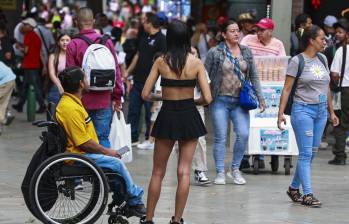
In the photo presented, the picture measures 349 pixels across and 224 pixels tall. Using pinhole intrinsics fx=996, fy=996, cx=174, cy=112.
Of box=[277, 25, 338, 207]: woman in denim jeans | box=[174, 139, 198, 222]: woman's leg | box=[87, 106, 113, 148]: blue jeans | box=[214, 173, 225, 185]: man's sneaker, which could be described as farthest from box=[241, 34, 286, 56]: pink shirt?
box=[174, 139, 198, 222]: woman's leg

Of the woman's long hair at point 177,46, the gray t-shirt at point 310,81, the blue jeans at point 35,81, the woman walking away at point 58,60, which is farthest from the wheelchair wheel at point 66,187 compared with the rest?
the blue jeans at point 35,81

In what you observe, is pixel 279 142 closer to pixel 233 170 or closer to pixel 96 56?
pixel 233 170

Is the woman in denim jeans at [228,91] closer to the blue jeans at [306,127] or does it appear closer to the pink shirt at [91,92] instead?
the blue jeans at [306,127]

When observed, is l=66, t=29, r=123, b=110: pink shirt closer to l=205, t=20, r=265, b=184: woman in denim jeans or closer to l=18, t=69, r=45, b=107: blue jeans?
l=205, t=20, r=265, b=184: woman in denim jeans

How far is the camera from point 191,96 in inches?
335

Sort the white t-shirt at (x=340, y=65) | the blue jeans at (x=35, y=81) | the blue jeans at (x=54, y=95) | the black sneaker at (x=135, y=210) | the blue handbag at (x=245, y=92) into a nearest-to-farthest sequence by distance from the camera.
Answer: the black sneaker at (x=135, y=210)
the blue handbag at (x=245, y=92)
the blue jeans at (x=54, y=95)
the white t-shirt at (x=340, y=65)
the blue jeans at (x=35, y=81)

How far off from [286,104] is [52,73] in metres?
3.81

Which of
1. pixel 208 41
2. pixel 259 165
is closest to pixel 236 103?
pixel 259 165

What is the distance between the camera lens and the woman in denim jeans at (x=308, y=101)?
10039mm

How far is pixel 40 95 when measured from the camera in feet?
60.3

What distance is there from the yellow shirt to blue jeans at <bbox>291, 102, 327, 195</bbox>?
2.42 metres

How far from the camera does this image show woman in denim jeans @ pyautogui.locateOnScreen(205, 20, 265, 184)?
37.0 ft

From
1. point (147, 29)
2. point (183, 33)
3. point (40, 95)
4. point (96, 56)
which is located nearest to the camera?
point (183, 33)

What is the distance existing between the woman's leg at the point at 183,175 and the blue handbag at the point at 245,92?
2766 mm
